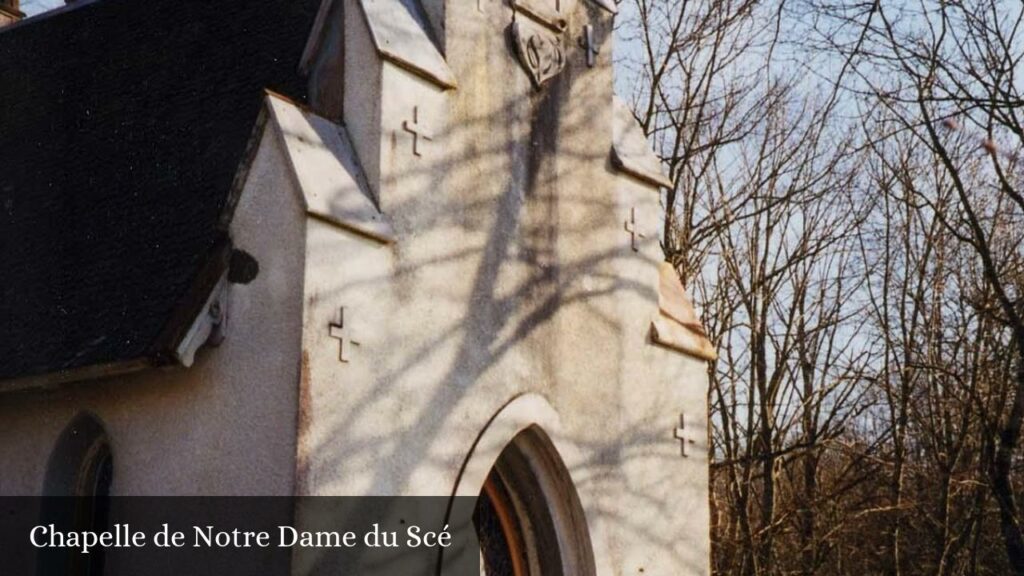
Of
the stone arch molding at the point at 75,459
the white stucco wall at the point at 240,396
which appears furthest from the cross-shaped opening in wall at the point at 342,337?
the stone arch molding at the point at 75,459

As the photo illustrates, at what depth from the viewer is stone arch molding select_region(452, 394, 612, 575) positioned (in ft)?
37.9

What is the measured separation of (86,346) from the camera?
11.1 m

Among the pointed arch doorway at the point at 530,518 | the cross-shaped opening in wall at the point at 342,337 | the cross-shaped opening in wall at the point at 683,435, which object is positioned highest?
the cross-shaped opening in wall at the point at 683,435

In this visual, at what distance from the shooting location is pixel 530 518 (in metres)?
12.6

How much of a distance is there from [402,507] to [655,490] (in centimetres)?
311

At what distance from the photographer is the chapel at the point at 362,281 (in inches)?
413

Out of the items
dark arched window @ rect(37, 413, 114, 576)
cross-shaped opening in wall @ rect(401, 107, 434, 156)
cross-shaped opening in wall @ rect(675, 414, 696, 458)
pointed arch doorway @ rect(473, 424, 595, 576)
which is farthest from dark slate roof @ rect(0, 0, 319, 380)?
cross-shaped opening in wall @ rect(675, 414, 696, 458)

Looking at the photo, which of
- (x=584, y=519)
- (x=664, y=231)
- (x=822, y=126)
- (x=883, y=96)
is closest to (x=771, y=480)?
(x=664, y=231)

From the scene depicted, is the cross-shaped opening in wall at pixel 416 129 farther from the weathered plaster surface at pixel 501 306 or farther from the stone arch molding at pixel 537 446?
the stone arch molding at pixel 537 446

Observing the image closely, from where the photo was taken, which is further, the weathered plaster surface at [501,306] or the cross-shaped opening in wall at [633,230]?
the cross-shaped opening in wall at [633,230]

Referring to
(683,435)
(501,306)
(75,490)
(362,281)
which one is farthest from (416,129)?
(683,435)

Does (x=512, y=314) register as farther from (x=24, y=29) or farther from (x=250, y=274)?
(x=24, y=29)

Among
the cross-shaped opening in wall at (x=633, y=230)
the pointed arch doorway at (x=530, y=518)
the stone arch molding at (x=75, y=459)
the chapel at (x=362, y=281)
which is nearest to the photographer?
the chapel at (x=362, y=281)
